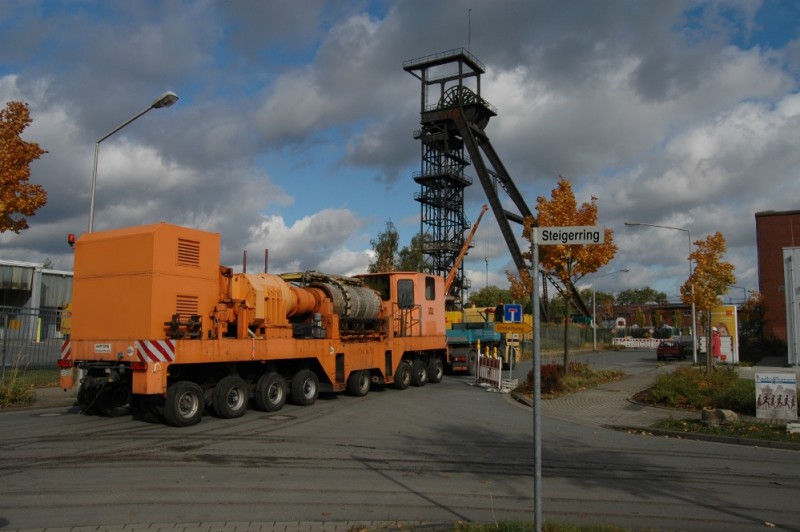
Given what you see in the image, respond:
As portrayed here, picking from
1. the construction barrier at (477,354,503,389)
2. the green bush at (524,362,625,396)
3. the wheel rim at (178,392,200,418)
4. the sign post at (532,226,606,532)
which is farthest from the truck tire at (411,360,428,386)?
the sign post at (532,226,606,532)

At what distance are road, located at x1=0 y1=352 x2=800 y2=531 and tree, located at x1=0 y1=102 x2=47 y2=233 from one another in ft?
15.9

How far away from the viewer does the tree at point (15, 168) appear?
14781mm

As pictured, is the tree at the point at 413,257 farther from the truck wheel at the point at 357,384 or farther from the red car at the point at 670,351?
the truck wheel at the point at 357,384

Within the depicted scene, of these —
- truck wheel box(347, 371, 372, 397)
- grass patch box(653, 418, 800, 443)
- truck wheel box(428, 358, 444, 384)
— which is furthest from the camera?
truck wheel box(428, 358, 444, 384)

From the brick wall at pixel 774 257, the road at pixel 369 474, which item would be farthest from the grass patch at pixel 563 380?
the brick wall at pixel 774 257

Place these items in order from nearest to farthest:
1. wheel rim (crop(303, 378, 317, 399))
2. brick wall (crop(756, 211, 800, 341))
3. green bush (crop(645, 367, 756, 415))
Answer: green bush (crop(645, 367, 756, 415)) → wheel rim (crop(303, 378, 317, 399)) → brick wall (crop(756, 211, 800, 341))

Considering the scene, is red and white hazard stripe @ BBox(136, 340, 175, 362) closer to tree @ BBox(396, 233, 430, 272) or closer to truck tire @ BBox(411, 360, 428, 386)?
truck tire @ BBox(411, 360, 428, 386)

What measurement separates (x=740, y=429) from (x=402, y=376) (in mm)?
10234

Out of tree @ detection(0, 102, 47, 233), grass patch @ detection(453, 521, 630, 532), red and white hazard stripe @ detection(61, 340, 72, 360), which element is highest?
tree @ detection(0, 102, 47, 233)

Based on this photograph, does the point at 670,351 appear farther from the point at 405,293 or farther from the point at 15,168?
the point at 15,168

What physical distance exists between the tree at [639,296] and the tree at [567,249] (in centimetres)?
13063

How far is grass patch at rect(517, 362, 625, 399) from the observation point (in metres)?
18.7

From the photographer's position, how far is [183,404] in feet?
39.8

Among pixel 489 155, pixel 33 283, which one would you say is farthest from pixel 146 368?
pixel 489 155
